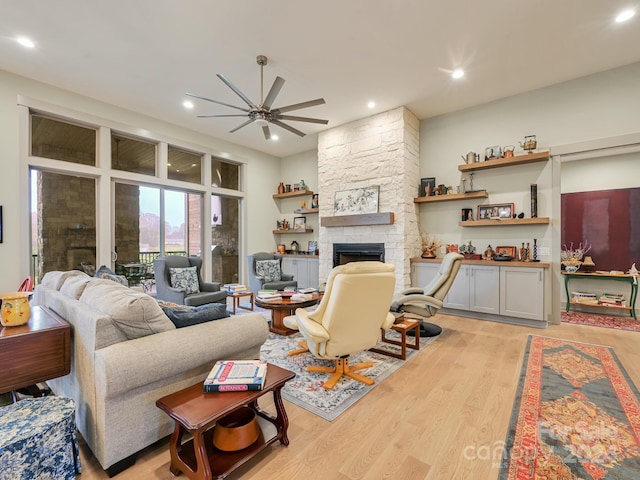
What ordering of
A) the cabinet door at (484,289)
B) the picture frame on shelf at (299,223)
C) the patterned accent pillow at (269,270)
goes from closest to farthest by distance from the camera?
the cabinet door at (484,289), the patterned accent pillow at (269,270), the picture frame on shelf at (299,223)

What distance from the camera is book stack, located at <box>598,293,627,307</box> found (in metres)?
4.69

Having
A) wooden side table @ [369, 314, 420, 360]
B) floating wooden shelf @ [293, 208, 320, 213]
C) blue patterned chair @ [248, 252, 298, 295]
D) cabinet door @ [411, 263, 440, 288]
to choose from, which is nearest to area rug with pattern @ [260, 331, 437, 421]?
wooden side table @ [369, 314, 420, 360]

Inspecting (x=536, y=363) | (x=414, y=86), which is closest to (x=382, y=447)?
(x=536, y=363)

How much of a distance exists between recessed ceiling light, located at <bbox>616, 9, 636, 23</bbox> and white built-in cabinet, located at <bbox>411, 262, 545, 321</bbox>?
113 inches

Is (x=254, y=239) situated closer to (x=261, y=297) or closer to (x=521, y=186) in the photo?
(x=261, y=297)

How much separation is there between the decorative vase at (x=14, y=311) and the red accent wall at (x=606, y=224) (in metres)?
7.33

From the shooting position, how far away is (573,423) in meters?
1.96

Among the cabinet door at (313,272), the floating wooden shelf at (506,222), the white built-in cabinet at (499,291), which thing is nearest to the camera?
the white built-in cabinet at (499,291)

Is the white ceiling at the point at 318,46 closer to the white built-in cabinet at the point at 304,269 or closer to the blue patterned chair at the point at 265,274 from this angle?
the blue patterned chair at the point at 265,274

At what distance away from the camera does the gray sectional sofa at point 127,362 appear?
1.50m

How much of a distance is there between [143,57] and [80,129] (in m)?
1.95

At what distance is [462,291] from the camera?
15.4 ft

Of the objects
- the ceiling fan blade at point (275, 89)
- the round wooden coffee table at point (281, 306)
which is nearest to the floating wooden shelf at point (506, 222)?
the round wooden coffee table at point (281, 306)

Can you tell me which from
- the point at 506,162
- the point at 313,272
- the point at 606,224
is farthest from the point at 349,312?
the point at 606,224
